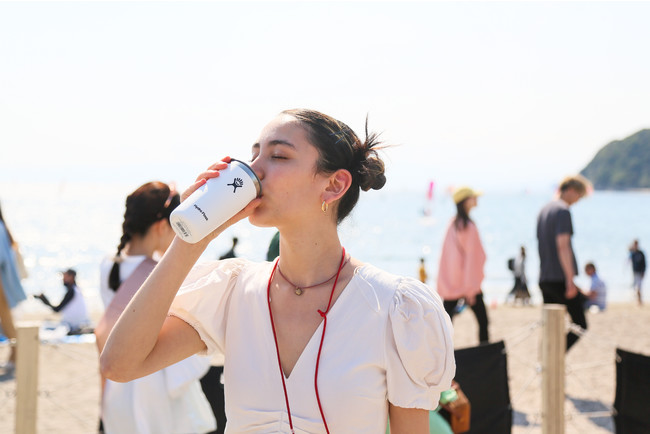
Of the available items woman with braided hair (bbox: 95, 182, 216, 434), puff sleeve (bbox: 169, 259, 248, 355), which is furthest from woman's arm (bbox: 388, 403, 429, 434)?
woman with braided hair (bbox: 95, 182, 216, 434)

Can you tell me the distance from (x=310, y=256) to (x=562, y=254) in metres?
5.60

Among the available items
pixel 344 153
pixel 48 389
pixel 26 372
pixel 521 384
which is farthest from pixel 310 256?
pixel 48 389

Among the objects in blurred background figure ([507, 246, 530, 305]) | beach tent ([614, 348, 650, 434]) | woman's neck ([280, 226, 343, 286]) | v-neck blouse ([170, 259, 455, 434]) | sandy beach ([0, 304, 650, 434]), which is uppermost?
woman's neck ([280, 226, 343, 286])

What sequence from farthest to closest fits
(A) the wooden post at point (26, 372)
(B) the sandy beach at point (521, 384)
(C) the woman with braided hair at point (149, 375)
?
(B) the sandy beach at point (521, 384)
(A) the wooden post at point (26, 372)
(C) the woman with braided hair at point (149, 375)

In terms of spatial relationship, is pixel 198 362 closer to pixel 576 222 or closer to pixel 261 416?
pixel 261 416

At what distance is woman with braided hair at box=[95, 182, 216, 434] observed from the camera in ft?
11.2

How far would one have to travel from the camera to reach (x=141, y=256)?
11.9ft

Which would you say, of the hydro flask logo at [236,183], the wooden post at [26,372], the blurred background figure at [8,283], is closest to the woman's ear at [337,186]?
the hydro flask logo at [236,183]

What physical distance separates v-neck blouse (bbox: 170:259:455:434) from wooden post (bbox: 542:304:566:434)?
332cm

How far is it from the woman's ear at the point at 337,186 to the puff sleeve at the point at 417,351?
1.12ft

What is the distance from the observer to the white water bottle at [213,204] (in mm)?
1657

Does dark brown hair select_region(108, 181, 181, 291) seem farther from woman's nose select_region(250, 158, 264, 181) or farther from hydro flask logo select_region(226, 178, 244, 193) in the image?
hydro flask logo select_region(226, 178, 244, 193)

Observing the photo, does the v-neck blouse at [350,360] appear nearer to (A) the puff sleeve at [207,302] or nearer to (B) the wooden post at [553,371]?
(A) the puff sleeve at [207,302]

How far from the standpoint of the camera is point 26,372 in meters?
4.21
